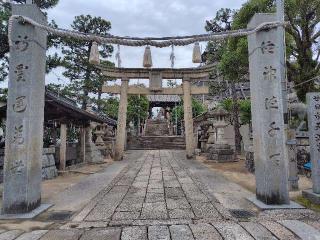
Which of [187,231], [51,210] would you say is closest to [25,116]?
[51,210]

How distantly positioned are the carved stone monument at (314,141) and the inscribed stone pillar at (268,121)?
0.85 metres

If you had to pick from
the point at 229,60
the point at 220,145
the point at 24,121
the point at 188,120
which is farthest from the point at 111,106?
the point at 24,121

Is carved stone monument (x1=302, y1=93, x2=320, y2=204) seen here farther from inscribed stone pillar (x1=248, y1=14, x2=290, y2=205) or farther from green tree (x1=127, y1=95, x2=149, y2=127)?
green tree (x1=127, y1=95, x2=149, y2=127)

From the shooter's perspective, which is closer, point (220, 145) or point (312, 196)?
point (312, 196)

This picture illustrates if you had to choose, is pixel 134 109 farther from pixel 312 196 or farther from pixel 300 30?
pixel 312 196

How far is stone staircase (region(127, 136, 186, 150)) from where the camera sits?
95.0 feet

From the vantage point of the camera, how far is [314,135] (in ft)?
21.6

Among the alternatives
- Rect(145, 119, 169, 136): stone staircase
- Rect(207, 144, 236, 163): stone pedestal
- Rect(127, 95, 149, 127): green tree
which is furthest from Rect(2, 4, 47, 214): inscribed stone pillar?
Rect(145, 119, 169, 136): stone staircase

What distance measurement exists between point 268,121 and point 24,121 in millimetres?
4759

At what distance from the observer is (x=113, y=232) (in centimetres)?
434

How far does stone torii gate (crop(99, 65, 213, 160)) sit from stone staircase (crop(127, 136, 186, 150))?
10.3m

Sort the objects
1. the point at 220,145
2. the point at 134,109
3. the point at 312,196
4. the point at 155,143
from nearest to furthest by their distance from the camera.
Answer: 1. the point at 312,196
2. the point at 220,145
3. the point at 155,143
4. the point at 134,109

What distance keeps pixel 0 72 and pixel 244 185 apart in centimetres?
1084

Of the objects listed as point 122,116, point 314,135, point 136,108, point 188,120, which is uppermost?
point 136,108
